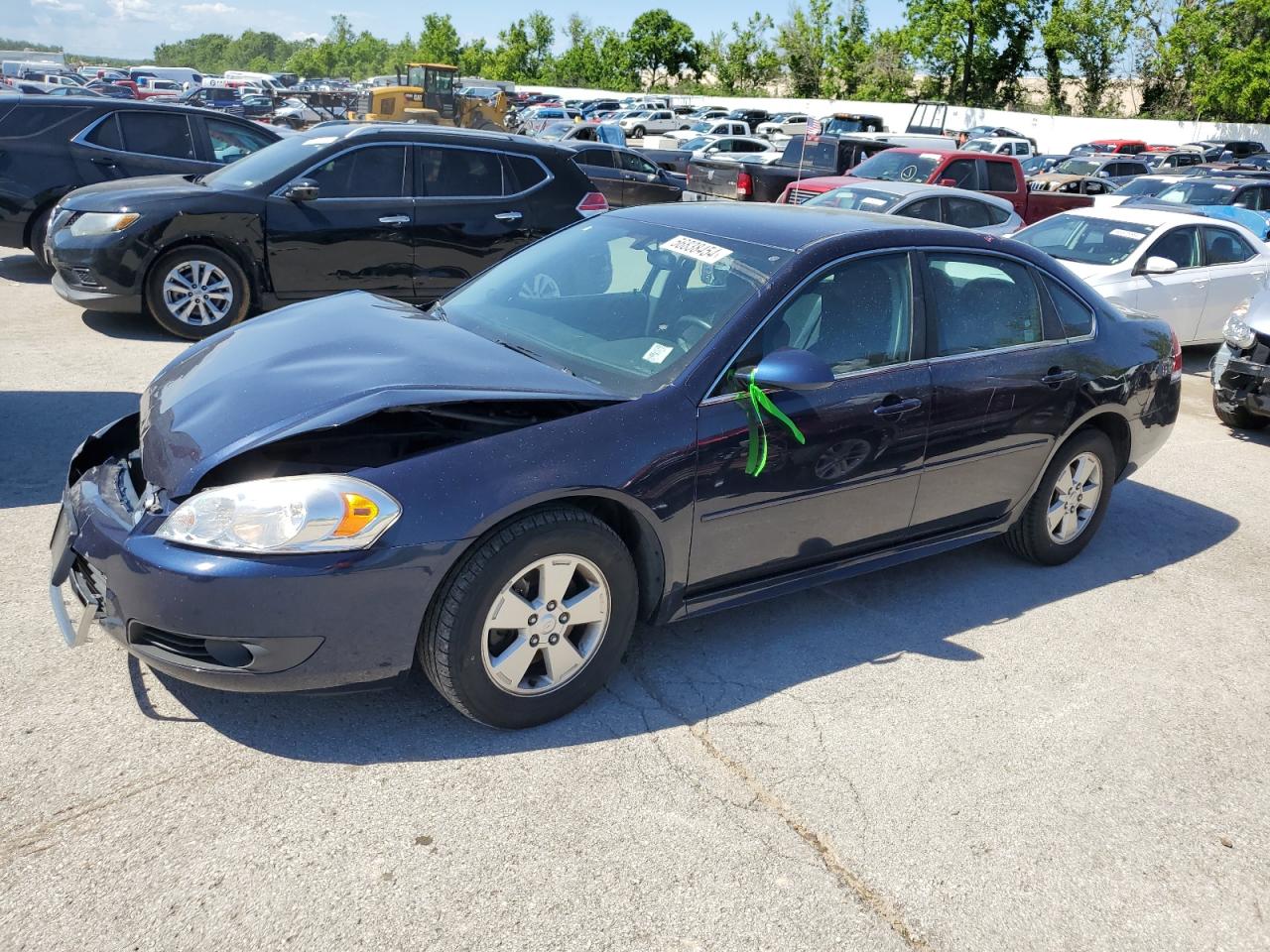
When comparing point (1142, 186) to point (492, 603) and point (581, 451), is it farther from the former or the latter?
point (492, 603)

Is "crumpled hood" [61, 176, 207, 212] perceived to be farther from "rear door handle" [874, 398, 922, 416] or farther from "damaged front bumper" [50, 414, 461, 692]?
"rear door handle" [874, 398, 922, 416]

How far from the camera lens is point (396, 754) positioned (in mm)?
3273

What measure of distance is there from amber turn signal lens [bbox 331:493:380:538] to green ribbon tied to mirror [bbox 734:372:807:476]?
133cm

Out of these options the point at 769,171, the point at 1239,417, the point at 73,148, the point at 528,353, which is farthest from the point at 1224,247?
the point at 73,148

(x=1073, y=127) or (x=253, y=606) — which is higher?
(x=253, y=606)

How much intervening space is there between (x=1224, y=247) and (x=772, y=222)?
8.19 metres

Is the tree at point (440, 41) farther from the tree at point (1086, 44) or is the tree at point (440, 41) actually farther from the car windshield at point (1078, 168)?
the car windshield at point (1078, 168)

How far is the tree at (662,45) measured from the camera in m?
78.4

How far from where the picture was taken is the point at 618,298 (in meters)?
4.20

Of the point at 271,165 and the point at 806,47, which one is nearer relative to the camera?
the point at 271,165

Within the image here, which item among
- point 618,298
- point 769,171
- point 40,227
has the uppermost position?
point 618,298

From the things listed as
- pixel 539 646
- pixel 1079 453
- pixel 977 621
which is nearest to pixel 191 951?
pixel 539 646

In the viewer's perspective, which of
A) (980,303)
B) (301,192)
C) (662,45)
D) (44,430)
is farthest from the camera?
(662,45)

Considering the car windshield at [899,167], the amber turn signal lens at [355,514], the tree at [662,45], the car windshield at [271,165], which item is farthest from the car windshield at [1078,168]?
the tree at [662,45]
